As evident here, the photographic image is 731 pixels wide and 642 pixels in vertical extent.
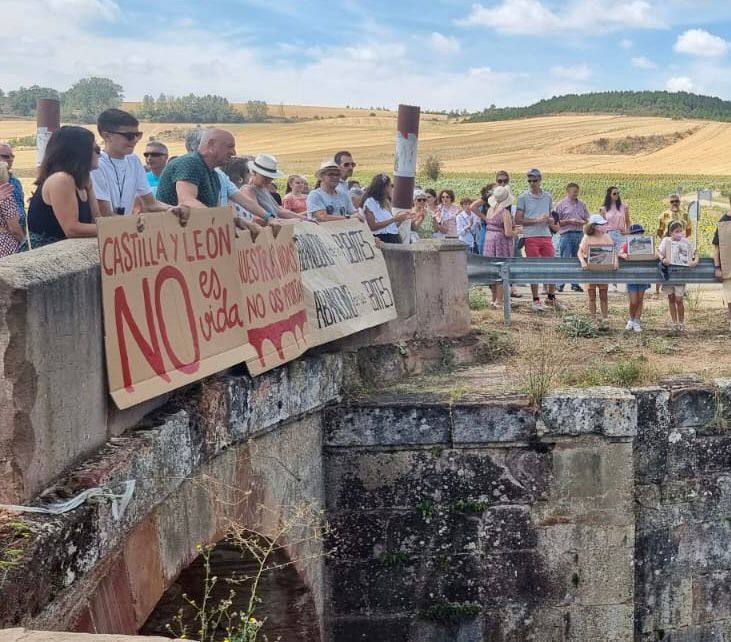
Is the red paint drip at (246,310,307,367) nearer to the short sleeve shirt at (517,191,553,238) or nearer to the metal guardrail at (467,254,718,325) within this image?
the metal guardrail at (467,254,718,325)

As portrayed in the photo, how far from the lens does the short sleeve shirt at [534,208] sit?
11914mm

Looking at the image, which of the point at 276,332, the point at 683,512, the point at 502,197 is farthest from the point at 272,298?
the point at 502,197

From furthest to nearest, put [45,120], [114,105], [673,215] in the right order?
1. [114,105]
2. [673,215]
3. [45,120]

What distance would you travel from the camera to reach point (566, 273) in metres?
10.7

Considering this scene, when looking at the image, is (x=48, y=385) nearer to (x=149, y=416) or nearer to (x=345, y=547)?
(x=149, y=416)

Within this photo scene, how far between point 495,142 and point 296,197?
6346 cm

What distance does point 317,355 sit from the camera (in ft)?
23.7

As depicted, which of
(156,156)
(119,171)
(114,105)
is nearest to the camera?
(119,171)

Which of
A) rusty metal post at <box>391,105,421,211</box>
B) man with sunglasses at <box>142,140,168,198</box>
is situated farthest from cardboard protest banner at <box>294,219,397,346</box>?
man with sunglasses at <box>142,140,168,198</box>

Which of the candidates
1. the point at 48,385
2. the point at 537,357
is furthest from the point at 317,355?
the point at 48,385

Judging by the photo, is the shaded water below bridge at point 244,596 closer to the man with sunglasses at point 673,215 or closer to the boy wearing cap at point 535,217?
the boy wearing cap at point 535,217

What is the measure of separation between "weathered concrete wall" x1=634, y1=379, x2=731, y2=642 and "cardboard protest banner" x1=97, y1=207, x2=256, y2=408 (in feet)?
11.6

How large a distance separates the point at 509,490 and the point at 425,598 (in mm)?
1038

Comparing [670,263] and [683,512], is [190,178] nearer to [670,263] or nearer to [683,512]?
[683,512]
